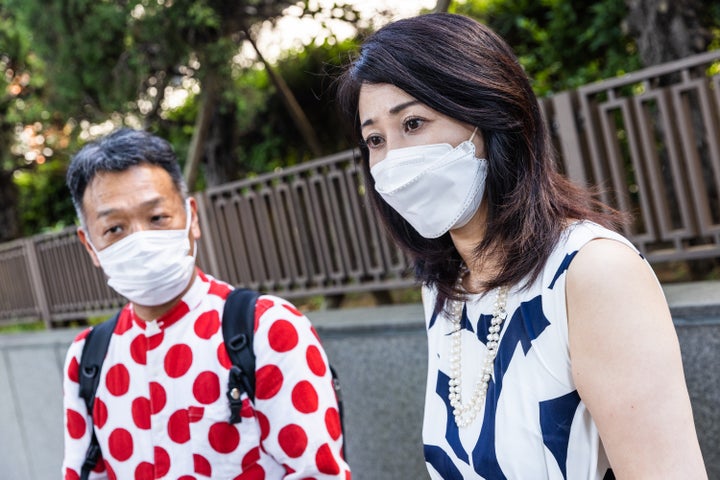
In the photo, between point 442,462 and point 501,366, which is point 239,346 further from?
point 501,366

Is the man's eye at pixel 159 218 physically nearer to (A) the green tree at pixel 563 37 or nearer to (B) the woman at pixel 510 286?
(B) the woman at pixel 510 286

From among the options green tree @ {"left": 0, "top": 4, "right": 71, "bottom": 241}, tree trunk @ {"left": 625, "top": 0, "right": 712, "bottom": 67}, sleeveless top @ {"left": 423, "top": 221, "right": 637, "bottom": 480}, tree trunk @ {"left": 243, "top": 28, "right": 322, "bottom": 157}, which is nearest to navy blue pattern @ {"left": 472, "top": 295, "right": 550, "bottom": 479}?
sleeveless top @ {"left": 423, "top": 221, "right": 637, "bottom": 480}

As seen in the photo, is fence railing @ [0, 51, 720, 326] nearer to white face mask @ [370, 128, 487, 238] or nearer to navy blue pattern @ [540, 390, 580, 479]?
white face mask @ [370, 128, 487, 238]

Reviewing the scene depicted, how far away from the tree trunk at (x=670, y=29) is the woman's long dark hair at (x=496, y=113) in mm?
2955

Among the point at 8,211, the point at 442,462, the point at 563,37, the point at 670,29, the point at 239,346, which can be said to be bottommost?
the point at 442,462

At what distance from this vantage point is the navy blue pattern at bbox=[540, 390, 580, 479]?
127 cm

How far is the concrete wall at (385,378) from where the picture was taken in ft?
8.54

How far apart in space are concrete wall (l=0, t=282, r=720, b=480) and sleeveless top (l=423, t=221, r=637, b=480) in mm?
1457

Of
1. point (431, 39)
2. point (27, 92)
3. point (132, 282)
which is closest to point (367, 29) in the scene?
point (132, 282)

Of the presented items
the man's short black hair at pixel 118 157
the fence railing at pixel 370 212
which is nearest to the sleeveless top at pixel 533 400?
the fence railing at pixel 370 212

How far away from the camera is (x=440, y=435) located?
61.1 inches

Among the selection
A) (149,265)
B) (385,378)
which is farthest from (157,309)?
(385,378)

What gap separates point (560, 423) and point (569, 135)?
7.39 feet

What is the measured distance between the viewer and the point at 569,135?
3.30 m
